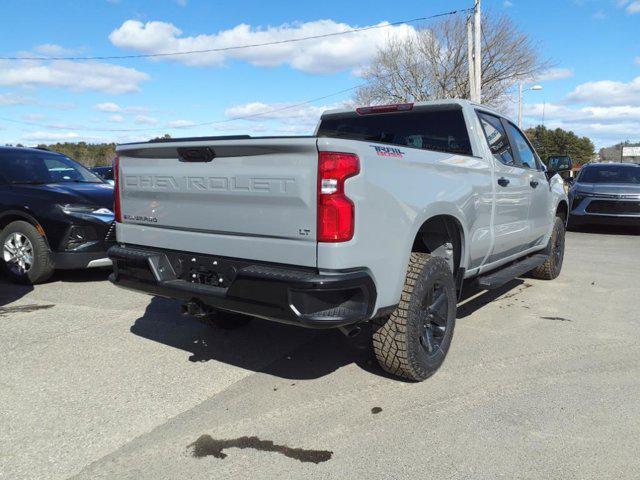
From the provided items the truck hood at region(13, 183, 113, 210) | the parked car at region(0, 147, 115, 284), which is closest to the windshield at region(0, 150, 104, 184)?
the parked car at region(0, 147, 115, 284)

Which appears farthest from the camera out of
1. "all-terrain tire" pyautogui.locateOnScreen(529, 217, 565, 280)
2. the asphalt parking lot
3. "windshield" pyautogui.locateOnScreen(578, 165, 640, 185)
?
"windshield" pyautogui.locateOnScreen(578, 165, 640, 185)

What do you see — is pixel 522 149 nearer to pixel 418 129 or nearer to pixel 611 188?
pixel 418 129

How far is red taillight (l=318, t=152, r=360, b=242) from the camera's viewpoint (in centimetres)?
268

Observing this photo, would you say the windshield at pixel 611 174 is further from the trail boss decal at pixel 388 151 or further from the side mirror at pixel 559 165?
the trail boss decal at pixel 388 151

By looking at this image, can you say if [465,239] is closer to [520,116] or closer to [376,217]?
[376,217]

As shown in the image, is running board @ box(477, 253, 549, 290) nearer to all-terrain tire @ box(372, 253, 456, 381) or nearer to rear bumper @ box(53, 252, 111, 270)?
all-terrain tire @ box(372, 253, 456, 381)

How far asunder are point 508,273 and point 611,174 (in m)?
9.11

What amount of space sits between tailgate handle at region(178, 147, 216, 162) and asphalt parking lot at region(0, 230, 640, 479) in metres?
1.49

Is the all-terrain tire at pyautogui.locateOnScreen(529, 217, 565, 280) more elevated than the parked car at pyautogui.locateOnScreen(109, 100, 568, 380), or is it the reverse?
the parked car at pyautogui.locateOnScreen(109, 100, 568, 380)

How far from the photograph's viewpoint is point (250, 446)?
9.07ft

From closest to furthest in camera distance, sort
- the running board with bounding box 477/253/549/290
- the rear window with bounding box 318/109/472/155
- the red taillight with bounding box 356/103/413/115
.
Result: the running board with bounding box 477/253/549/290
the rear window with bounding box 318/109/472/155
the red taillight with bounding box 356/103/413/115

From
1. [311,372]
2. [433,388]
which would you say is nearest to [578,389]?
[433,388]

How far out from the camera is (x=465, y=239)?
390 cm

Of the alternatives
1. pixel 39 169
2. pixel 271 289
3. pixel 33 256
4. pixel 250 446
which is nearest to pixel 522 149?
pixel 271 289
